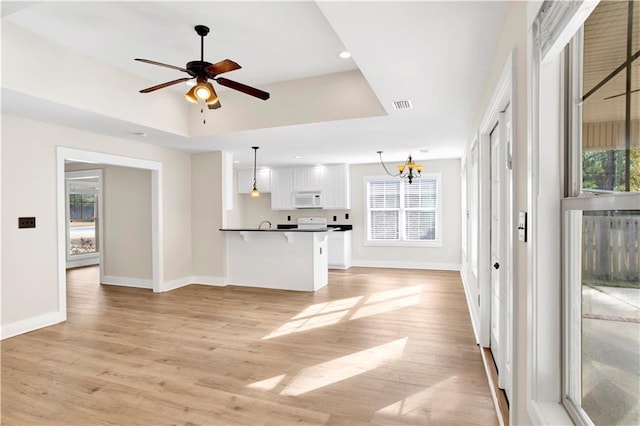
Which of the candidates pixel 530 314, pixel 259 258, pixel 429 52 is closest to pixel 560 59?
pixel 530 314

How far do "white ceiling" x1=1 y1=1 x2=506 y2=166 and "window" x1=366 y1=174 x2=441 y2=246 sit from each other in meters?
2.19

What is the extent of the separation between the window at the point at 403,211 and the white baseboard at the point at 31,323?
19.1 feet

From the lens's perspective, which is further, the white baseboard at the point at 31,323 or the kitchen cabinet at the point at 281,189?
the kitchen cabinet at the point at 281,189

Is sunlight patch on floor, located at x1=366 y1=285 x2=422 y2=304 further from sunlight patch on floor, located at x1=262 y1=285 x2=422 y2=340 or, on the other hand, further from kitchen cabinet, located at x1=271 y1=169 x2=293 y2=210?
kitchen cabinet, located at x1=271 y1=169 x2=293 y2=210

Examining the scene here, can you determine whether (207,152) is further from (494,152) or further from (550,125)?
(550,125)

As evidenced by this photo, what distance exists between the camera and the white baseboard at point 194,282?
231 inches

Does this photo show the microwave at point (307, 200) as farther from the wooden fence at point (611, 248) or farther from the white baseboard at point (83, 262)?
the wooden fence at point (611, 248)

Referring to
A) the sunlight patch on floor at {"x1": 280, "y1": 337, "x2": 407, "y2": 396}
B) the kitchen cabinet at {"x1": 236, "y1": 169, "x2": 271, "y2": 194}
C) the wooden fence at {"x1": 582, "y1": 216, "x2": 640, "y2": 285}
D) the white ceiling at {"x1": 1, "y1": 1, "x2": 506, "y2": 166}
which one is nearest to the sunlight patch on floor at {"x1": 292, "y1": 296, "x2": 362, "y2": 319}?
the sunlight patch on floor at {"x1": 280, "y1": 337, "x2": 407, "y2": 396}

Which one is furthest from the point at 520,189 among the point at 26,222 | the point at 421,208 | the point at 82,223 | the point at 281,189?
the point at 82,223

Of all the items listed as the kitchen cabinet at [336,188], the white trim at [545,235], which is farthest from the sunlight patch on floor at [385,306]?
the kitchen cabinet at [336,188]

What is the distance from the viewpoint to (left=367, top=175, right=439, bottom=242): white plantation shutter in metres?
7.57

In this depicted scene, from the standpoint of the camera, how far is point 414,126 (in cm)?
454

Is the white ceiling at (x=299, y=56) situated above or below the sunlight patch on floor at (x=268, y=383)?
above

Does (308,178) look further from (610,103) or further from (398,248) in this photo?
(610,103)
